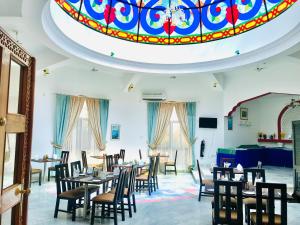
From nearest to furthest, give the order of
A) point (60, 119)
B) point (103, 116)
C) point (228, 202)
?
point (228, 202) → point (60, 119) → point (103, 116)

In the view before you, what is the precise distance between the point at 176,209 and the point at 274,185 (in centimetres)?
245

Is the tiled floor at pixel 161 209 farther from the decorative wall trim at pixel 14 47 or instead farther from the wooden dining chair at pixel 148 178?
the decorative wall trim at pixel 14 47

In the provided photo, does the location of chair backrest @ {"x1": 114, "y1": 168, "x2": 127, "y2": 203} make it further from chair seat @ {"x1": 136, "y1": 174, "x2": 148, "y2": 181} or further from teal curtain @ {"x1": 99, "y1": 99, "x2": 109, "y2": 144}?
teal curtain @ {"x1": 99, "y1": 99, "x2": 109, "y2": 144}

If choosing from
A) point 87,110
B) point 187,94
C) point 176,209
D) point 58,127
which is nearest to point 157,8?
point 187,94

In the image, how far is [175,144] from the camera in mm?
10312

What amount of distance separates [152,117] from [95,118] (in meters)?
2.22

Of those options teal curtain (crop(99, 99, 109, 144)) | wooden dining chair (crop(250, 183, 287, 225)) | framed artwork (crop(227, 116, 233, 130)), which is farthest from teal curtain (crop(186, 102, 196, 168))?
wooden dining chair (crop(250, 183, 287, 225))

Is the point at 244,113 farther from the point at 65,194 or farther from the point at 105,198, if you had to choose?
the point at 65,194

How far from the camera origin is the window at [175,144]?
33.6ft

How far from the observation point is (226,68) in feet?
26.0

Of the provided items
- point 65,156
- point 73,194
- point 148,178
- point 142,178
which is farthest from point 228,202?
point 65,156

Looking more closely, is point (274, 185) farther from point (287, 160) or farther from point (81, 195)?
point (287, 160)

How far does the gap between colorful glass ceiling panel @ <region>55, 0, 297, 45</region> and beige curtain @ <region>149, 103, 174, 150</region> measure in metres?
Answer: 2.73

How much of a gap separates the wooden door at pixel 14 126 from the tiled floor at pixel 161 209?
101 inches
